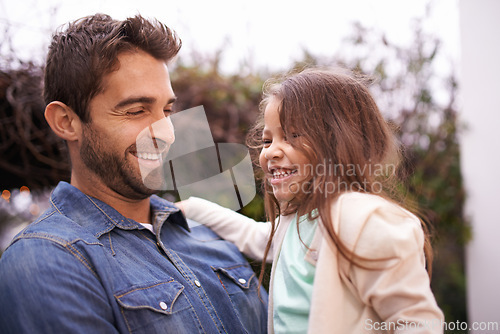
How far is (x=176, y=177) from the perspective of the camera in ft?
6.40

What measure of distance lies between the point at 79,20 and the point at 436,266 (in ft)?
12.2

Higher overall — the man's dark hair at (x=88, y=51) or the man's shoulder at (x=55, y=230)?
the man's dark hair at (x=88, y=51)

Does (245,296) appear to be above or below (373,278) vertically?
below

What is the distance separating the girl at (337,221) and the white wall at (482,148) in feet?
7.55

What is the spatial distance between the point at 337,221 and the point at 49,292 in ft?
2.69

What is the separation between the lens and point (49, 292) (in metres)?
1.11

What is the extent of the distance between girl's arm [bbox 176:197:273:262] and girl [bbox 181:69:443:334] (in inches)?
6.9

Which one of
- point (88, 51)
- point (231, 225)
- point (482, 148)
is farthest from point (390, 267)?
point (482, 148)

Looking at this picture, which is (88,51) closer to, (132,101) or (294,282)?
(132,101)

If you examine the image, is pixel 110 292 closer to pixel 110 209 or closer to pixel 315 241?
pixel 110 209

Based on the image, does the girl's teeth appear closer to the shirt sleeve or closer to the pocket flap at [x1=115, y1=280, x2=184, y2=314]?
the pocket flap at [x1=115, y1=280, x2=184, y2=314]

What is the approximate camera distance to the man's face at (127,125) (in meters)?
1.52

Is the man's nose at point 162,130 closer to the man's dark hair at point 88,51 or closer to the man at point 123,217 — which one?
the man at point 123,217

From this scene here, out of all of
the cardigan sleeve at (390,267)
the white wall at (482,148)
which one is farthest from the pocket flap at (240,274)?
the white wall at (482,148)
